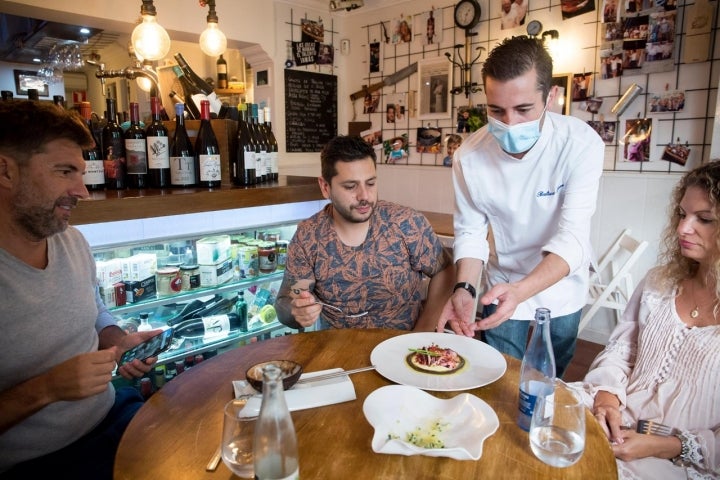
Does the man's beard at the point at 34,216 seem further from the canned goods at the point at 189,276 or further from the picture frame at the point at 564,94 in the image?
the picture frame at the point at 564,94

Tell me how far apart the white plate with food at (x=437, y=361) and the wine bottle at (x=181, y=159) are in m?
1.38

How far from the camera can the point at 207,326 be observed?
7.81 ft

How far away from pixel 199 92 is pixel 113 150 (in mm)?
767

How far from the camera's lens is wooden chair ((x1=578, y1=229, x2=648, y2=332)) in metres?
3.22

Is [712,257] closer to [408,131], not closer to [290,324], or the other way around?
[290,324]

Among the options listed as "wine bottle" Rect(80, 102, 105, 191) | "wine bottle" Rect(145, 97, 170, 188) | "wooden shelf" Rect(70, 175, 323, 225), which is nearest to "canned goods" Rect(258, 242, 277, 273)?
"wooden shelf" Rect(70, 175, 323, 225)

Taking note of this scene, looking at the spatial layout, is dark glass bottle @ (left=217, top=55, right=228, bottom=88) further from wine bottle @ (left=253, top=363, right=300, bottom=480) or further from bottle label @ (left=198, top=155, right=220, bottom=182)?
wine bottle @ (left=253, top=363, right=300, bottom=480)

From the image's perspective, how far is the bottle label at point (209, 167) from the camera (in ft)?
7.52

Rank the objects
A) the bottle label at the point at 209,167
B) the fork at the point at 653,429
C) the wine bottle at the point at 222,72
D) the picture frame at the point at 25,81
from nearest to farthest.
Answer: the fork at the point at 653,429 → the bottle label at the point at 209,167 → the wine bottle at the point at 222,72 → the picture frame at the point at 25,81

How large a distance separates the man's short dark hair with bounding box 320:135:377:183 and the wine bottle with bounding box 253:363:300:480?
1260 mm

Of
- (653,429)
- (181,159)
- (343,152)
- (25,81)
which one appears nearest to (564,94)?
(343,152)

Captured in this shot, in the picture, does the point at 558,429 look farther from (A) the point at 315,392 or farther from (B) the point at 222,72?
(B) the point at 222,72

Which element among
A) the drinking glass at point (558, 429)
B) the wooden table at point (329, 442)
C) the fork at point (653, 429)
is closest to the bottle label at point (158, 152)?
the wooden table at point (329, 442)

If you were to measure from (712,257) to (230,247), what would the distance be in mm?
1915
